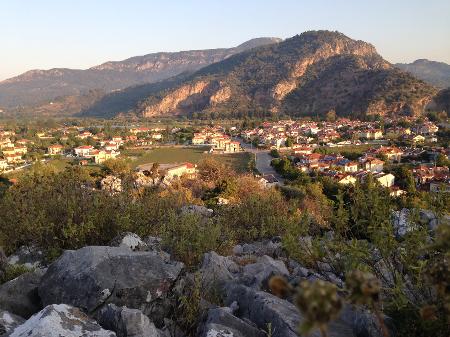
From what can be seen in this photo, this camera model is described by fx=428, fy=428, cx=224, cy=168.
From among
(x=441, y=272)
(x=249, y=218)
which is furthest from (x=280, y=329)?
(x=249, y=218)

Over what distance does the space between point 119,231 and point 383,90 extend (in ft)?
362

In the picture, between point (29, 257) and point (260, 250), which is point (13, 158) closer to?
point (29, 257)

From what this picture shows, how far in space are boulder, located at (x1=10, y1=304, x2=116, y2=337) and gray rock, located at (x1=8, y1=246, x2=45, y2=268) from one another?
2.34 m

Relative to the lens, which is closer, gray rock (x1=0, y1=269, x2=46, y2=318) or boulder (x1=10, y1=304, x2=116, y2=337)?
boulder (x1=10, y1=304, x2=116, y2=337)

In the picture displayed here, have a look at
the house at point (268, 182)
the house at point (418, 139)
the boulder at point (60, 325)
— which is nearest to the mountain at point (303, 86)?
the house at point (418, 139)

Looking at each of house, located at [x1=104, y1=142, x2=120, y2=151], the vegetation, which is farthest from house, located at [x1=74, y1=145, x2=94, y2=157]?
the vegetation

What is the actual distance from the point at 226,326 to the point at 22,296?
73.3 inches

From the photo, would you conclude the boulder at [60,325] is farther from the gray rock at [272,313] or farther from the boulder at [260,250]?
the boulder at [260,250]

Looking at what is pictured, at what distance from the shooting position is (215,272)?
4566 millimetres

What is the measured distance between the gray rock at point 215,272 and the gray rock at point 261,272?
0.58ft

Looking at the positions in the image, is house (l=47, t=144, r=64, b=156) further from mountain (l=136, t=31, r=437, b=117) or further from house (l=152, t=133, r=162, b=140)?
mountain (l=136, t=31, r=437, b=117)

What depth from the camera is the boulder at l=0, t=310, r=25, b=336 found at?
2.98 meters

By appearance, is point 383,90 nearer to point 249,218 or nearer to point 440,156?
point 440,156

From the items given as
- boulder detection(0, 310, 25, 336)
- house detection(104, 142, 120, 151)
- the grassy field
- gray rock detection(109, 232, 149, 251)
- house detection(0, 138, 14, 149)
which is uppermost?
boulder detection(0, 310, 25, 336)
